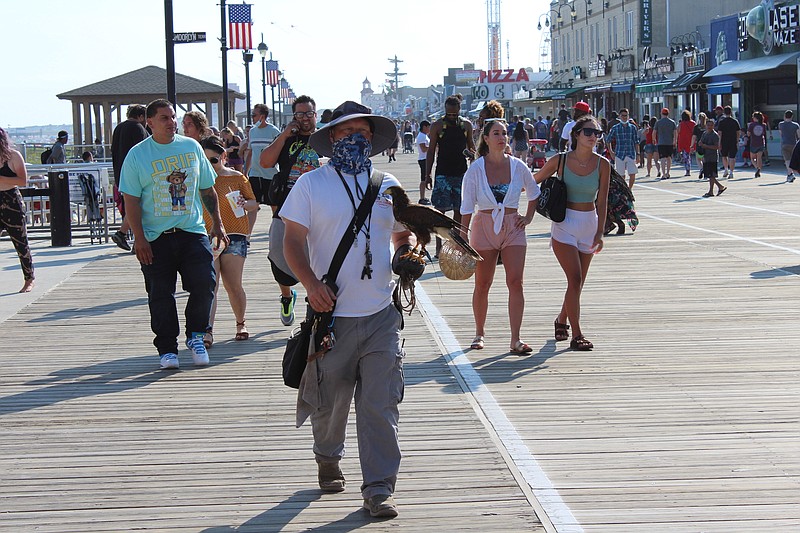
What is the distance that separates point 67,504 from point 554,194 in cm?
464

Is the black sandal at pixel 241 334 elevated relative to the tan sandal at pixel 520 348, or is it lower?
elevated

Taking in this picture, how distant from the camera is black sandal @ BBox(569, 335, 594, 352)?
872 cm

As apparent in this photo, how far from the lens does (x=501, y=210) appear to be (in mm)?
8609

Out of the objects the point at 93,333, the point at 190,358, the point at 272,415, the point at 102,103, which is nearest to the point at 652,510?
the point at 272,415

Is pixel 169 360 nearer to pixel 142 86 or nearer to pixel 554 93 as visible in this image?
A: pixel 142 86

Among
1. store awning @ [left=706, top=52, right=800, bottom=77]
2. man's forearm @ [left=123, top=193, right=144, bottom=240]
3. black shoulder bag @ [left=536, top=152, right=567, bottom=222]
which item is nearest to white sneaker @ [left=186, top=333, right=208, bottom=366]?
man's forearm @ [left=123, top=193, right=144, bottom=240]

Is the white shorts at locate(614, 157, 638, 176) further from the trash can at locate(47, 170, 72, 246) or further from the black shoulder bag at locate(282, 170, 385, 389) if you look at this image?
the black shoulder bag at locate(282, 170, 385, 389)

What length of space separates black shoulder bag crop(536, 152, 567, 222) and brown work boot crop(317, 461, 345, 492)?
3808mm

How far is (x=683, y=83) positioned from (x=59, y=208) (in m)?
32.0

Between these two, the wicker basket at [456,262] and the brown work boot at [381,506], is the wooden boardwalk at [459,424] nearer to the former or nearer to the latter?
the brown work boot at [381,506]

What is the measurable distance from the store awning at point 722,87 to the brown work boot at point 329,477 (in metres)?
37.4

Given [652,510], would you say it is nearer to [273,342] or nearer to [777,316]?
[273,342]

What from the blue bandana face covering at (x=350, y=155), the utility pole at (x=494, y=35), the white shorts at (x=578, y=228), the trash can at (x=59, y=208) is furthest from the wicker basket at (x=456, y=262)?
the utility pole at (x=494, y=35)

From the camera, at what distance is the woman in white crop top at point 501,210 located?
8594 mm
